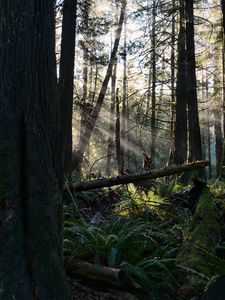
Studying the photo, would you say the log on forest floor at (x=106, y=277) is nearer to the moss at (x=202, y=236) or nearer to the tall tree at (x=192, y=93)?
the moss at (x=202, y=236)

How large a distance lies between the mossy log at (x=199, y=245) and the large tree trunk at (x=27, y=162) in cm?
142

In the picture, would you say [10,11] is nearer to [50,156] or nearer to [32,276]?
[50,156]

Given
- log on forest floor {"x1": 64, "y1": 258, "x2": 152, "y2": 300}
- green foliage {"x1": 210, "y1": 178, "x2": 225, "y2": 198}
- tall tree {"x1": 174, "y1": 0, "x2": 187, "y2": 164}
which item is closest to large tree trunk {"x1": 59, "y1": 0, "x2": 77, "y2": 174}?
green foliage {"x1": 210, "y1": 178, "x2": 225, "y2": 198}

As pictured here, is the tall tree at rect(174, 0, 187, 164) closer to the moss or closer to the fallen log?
the fallen log

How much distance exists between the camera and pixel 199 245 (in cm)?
485

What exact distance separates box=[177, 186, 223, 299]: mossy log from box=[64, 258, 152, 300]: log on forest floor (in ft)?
1.59

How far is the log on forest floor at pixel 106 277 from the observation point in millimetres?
4059

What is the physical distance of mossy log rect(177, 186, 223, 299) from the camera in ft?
13.6

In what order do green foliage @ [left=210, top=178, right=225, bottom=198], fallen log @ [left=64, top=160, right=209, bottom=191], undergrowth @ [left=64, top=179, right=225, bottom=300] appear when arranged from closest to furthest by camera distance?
undergrowth @ [left=64, top=179, right=225, bottom=300] → fallen log @ [left=64, top=160, right=209, bottom=191] → green foliage @ [left=210, top=178, right=225, bottom=198]

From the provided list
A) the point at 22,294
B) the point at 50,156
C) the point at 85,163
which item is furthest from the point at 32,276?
the point at 85,163

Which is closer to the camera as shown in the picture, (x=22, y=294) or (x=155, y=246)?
(x=22, y=294)

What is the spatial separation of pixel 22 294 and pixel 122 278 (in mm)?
1212

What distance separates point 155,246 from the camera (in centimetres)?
536

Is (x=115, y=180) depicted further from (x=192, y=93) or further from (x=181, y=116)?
(x=181, y=116)
